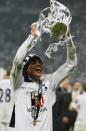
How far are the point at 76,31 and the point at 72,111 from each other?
26.3ft

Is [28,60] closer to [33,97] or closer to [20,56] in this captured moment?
[20,56]

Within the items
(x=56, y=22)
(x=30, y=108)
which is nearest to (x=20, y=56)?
(x=56, y=22)

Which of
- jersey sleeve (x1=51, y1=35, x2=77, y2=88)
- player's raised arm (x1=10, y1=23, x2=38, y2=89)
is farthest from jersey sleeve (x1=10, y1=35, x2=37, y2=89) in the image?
jersey sleeve (x1=51, y1=35, x2=77, y2=88)

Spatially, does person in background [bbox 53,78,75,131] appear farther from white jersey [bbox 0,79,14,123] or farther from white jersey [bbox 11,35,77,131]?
white jersey [bbox 11,35,77,131]

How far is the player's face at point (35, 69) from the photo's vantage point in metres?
10.6

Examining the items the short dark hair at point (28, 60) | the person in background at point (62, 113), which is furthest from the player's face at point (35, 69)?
the person in background at point (62, 113)

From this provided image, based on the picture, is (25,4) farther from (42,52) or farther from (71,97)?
(42,52)

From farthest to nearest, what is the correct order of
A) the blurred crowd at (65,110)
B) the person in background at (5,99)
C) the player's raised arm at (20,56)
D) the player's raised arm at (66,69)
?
the blurred crowd at (65,110) < the person in background at (5,99) < the player's raised arm at (66,69) < the player's raised arm at (20,56)

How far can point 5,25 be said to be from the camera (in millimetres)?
29578

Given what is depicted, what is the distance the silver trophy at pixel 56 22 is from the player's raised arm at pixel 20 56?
67 millimetres

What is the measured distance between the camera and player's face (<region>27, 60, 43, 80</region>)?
34.9 ft

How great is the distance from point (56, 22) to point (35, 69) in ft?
1.87

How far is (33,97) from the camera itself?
1071 cm

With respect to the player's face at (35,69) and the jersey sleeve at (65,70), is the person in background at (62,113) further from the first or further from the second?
the player's face at (35,69)
